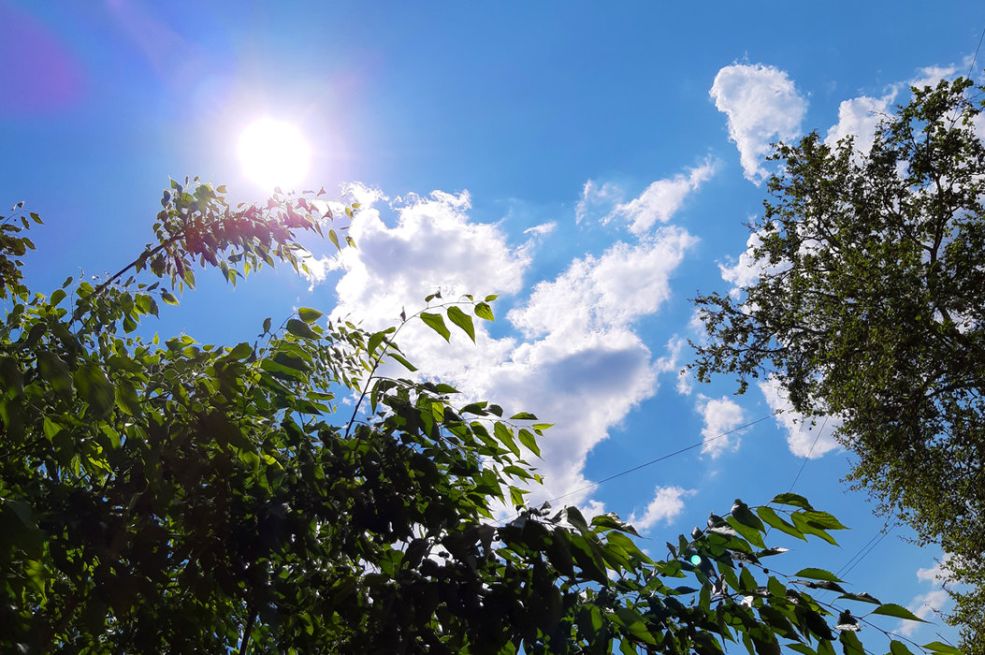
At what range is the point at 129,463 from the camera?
2.08m

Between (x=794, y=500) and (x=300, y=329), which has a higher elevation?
(x=300, y=329)

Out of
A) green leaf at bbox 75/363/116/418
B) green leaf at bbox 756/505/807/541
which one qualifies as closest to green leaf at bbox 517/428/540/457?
green leaf at bbox 756/505/807/541

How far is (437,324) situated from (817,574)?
1263mm

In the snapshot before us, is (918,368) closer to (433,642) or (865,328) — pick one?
(865,328)

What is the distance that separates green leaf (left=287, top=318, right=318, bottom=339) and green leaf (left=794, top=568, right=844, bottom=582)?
5.67 feet

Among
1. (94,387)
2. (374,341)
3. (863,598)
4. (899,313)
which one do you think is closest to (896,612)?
(863,598)

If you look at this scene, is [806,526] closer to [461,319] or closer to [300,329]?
[461,319]

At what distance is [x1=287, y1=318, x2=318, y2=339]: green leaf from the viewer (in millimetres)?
2457

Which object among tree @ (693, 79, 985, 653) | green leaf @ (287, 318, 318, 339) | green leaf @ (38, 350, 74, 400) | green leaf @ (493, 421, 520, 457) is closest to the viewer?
green leaf @ (38, 350, 74, 400)

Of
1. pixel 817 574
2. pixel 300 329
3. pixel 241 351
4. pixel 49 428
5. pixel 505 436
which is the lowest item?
pixel 817 574

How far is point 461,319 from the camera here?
2137 millimetres

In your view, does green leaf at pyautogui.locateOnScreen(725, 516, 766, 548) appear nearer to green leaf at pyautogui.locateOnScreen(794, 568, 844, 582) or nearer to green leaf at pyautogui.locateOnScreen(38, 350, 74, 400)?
green leaf at pyautogui.locateOnScreen(794, 568, 844, 582)

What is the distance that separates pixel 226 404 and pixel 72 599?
28.5 inches

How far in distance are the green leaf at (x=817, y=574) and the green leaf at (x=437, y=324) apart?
1.18 meters
